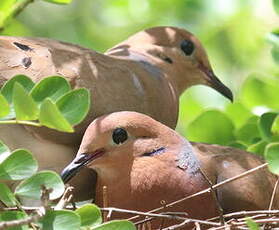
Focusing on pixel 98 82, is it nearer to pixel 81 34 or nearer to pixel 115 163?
pixel 115 163

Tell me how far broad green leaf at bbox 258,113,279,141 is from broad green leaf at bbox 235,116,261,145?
0.76 feet

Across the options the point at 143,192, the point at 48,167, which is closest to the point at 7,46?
the point at 48,167

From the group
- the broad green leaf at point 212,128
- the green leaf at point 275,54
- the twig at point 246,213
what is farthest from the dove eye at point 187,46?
the twig at point 246,213

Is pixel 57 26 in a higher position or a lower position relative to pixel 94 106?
lower

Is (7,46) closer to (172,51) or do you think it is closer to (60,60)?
(60,60)

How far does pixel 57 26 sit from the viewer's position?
22.2 ft

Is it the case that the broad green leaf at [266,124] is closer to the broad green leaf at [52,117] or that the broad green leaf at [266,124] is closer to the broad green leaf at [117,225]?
the broad green leaf at [117,225]

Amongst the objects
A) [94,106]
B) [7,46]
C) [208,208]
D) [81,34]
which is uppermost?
[7,46]

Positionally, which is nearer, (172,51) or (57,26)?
(172,51)

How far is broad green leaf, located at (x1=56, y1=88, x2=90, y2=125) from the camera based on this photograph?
3.00 meters

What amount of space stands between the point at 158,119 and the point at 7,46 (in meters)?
0.77

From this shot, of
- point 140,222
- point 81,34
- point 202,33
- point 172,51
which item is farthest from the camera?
point 81,34

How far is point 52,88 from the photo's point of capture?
3098mm

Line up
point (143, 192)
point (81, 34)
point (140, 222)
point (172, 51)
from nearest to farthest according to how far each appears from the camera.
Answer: point (140, 222), point (143, 192), point (172, 51), point (81, 34)
